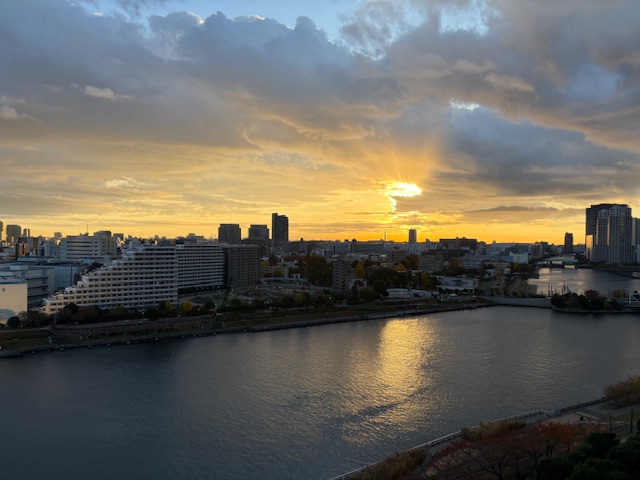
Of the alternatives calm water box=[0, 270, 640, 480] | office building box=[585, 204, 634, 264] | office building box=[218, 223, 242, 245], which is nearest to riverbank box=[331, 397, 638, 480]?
calm water box=[0, 270, 640, 480]

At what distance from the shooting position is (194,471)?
4.81 meters

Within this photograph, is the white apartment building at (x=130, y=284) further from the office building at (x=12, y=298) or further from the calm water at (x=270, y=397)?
the calm water at (x=270, y=397)

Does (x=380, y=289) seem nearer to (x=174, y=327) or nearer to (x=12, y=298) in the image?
(x=174, y=327)

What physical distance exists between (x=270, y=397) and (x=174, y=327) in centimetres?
553

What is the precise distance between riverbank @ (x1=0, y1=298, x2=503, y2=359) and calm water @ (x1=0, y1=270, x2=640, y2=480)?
0.45 metres

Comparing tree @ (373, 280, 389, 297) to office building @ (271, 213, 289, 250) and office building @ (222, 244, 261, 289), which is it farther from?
office building @ (271, 213, 289, 250)

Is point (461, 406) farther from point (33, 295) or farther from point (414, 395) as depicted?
point (33, 295)

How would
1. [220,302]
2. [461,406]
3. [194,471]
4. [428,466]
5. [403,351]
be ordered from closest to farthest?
[428,466] < [194,471] < [461,406] < [403,351] < [220,302]

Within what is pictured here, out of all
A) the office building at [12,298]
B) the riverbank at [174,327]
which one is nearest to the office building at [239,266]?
the riverbank at [174,327]

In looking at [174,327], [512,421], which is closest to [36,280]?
[174,327]

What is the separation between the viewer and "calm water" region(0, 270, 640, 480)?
200 inches

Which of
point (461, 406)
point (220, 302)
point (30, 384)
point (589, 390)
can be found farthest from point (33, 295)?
point (589, 390)

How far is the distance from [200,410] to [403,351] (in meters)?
4.62

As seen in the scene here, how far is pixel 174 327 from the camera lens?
11602 millimetres
